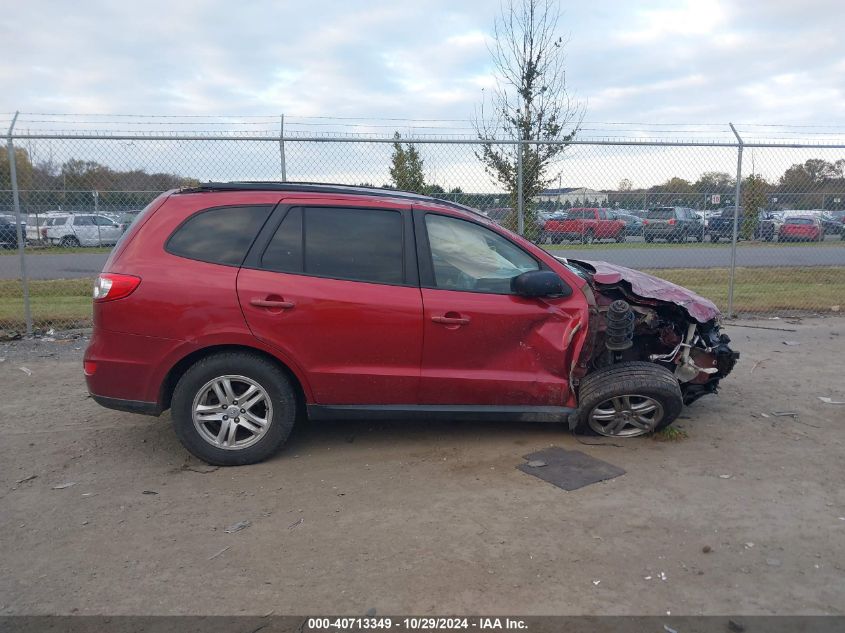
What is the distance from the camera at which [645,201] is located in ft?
30.3

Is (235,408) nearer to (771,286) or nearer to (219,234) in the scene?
(219,234)

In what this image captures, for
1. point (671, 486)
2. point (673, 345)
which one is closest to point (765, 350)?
point (673, 345)

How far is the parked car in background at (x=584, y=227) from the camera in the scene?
29.9 ft

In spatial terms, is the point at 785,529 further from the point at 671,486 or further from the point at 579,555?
the point at 579,555

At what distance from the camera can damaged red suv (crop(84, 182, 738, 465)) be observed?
4.35 m

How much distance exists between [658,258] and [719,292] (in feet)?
5.12

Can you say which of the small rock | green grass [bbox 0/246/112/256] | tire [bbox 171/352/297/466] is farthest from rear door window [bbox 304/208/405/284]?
green grass [bbox 0/246/112/256]

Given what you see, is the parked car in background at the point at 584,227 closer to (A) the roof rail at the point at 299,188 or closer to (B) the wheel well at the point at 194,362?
(A) the roof rail at the point at 299,188

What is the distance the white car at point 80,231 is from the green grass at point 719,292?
3.49 ft

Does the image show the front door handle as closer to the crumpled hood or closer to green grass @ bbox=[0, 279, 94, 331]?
the crumpled hood

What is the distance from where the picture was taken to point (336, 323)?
14.4 feet

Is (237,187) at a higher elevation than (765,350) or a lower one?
higher

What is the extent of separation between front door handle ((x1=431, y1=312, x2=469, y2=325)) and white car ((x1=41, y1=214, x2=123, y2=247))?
18.3 feet

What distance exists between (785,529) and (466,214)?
2752 millimetres
